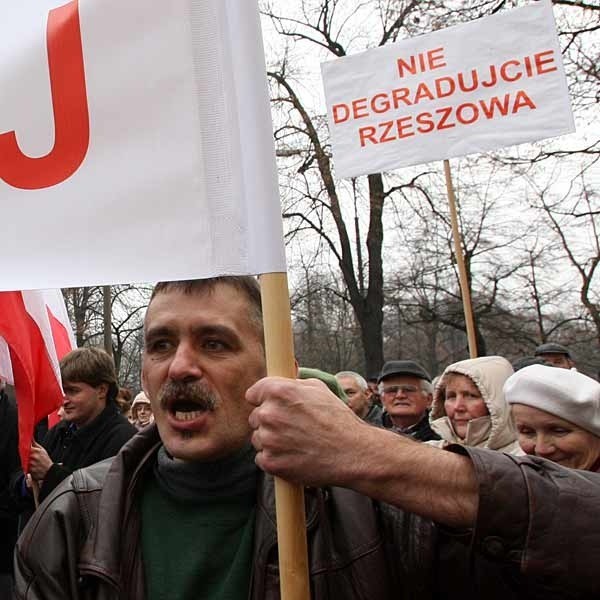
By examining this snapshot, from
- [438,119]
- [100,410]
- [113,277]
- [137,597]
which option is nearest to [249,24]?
[113,277]

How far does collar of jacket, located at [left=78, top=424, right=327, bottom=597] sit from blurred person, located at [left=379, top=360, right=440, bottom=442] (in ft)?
11.3

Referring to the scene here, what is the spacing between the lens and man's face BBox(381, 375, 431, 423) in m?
5.16

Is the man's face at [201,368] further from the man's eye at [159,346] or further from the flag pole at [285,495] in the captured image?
the flag pole at [285,495]

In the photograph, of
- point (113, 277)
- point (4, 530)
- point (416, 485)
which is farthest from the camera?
point (4, 530)

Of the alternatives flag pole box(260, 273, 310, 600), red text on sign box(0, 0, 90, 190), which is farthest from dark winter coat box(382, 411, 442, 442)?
red text on sign box(0, 0, 90, 190)

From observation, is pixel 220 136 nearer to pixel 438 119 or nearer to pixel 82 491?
pixel 82 491

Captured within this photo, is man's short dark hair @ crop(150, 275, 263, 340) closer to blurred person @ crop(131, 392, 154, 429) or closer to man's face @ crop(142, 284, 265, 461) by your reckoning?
man's face @ crop(142, 284, 265, 461)

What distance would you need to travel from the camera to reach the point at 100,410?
402 centimetres

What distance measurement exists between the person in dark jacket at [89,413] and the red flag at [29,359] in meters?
0.46

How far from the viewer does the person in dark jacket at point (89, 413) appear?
3.88 meters

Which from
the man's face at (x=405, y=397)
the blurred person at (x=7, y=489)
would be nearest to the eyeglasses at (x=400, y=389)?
the man's face at (x=405, y=397)

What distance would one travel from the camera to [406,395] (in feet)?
17.1

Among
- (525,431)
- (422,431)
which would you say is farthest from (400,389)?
(525,431)

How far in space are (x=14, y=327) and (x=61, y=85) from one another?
1.58 m
